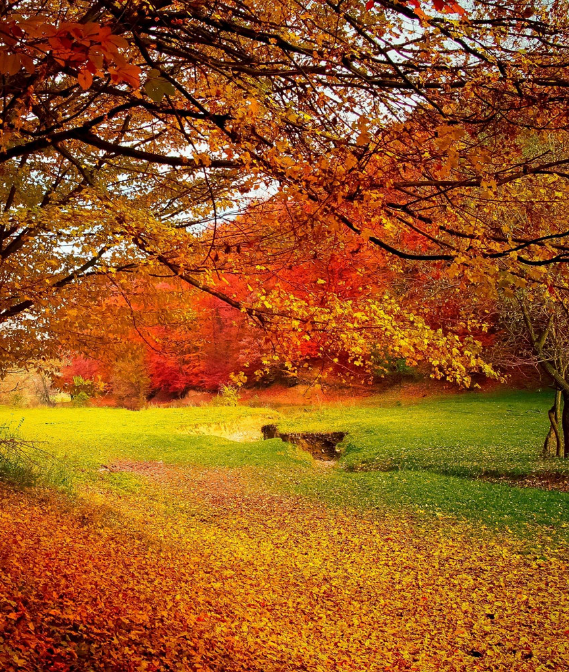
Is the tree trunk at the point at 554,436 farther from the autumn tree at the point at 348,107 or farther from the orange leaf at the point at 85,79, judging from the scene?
the orange leaf at the point at 85,79

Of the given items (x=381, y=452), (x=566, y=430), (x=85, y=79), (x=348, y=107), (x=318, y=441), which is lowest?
(x=318, y=441)

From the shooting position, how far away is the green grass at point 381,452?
29.8 ft

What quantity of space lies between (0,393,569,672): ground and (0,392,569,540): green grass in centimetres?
7

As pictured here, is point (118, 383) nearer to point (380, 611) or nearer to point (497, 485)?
point (497, 485)

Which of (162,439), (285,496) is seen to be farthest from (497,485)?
(162,439)

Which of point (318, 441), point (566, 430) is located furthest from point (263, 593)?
point (318, 441)

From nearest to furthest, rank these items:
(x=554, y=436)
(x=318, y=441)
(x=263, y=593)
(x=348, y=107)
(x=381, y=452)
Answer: (x=348, y=107), (x=263, y=593), (x=554, y=436), (x=381, y=452), (x=318, y=441)

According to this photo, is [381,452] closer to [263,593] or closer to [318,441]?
[318,441]

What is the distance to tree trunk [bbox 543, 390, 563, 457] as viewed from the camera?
11639mm

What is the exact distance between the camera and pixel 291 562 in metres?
6.86

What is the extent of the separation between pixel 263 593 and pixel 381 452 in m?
8.06

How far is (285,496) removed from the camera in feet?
33.6

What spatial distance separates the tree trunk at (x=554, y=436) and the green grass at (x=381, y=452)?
31 centimetres

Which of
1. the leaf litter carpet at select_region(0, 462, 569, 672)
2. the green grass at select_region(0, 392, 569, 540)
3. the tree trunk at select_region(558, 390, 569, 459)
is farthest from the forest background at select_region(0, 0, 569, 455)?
the tree trunk at select_region(558, 390, 569, 459)
